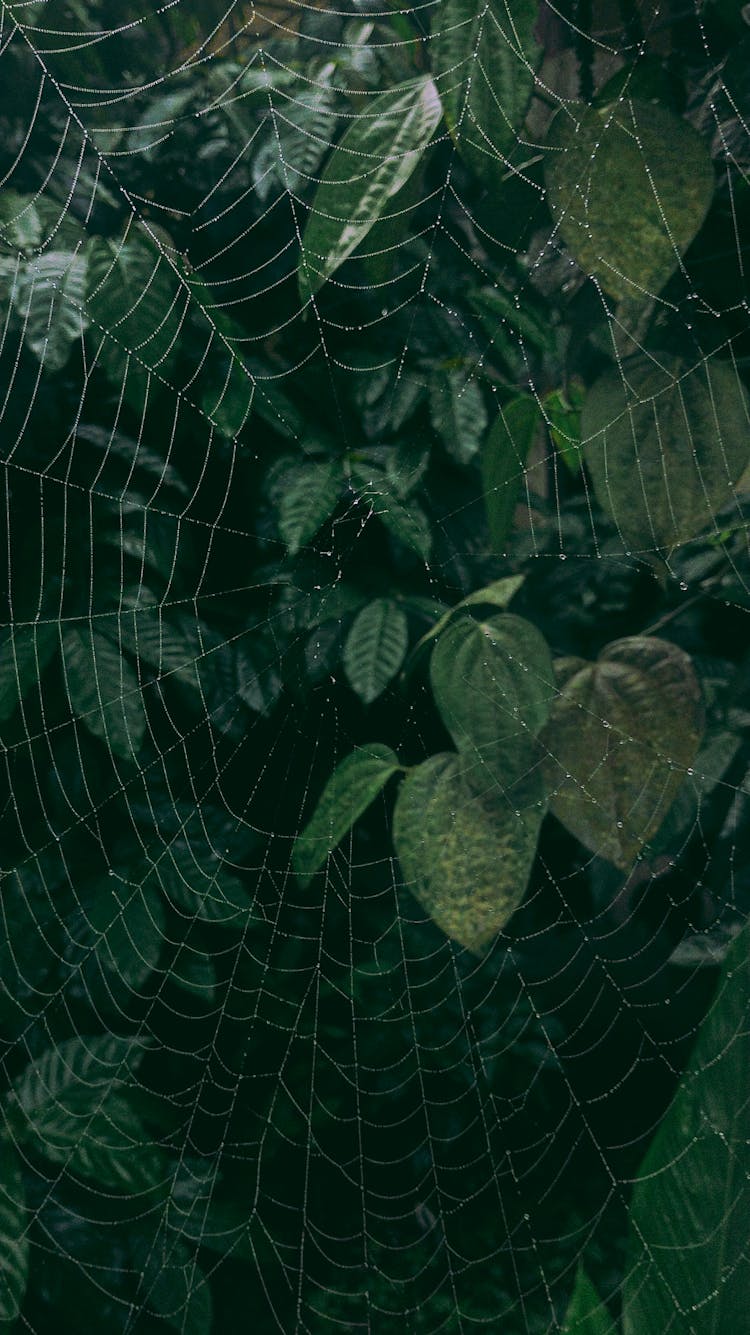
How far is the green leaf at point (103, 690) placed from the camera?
1.00m

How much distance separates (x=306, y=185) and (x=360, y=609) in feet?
1.16

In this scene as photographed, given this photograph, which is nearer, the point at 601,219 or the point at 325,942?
the point at 601,219

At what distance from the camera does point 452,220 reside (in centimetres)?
104

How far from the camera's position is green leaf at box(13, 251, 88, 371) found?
98 cm

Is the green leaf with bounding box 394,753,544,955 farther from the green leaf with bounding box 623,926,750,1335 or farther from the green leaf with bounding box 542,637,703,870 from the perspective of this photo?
the green leaf with bounding box 623,926,750,1335

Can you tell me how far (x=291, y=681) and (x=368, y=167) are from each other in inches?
16.4

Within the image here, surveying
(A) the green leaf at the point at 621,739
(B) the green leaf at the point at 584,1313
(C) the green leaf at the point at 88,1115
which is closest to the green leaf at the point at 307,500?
(A) the green leaf at the point at 621,739

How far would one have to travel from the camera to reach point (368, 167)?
0.95 meters

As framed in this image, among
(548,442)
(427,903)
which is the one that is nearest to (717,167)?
(548,442)

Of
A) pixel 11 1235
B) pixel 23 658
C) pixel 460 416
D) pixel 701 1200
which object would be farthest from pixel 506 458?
pixel 11 1235

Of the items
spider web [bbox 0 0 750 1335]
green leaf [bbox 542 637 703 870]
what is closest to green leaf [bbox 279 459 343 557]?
spider web [bbox 0 0 750 1335]

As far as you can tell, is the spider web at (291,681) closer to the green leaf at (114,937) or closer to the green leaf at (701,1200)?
the green leaf at (114,937)

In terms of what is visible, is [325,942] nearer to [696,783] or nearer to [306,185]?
[696,783]

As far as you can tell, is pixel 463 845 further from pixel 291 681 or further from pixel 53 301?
pixel 53 301
